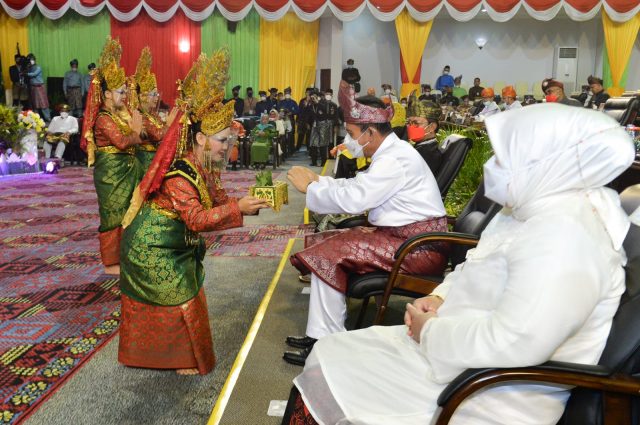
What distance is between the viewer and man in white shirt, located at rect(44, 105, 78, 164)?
35.3 ft

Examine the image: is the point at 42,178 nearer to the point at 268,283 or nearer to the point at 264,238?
the point at 264,238

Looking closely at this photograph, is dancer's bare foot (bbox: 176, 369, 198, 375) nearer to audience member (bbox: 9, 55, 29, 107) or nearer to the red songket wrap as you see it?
the red songket wrap

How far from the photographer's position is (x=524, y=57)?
16156 mm

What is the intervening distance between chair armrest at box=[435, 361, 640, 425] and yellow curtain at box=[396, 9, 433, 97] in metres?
13.1

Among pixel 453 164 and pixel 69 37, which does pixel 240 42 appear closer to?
pixel 69 37

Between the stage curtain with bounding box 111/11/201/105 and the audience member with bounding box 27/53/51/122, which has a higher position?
the stage curtain with bounding box 111/11/201/105

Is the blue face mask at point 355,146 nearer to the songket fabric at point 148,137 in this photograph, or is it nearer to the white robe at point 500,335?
the white robe at point 500,335

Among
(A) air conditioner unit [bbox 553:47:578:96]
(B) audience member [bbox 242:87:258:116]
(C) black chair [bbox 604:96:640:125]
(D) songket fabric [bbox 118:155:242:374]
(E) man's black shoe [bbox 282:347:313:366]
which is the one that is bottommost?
(E) man's black shoe [bbox 282:347:313:366]

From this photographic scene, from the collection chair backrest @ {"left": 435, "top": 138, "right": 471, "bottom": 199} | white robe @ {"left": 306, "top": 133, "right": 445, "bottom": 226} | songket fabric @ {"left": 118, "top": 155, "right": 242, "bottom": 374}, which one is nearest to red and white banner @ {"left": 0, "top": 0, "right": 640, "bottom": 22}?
chair backrest @ {"left": 435, "top": 138, "right": 471, "bottom": 199}

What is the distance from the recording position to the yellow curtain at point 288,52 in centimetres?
1472

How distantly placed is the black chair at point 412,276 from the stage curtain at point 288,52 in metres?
12.5

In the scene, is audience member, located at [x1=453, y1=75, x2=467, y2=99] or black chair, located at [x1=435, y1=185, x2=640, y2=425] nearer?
black chair, located at [x1=435, y1=185, x2=640, y2=425]

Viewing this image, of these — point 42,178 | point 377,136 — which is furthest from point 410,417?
point 42,178

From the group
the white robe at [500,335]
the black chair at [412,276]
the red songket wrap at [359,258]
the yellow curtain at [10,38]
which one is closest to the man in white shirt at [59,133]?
the yellow curtain at [10,38]
